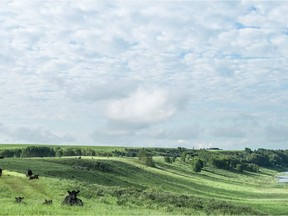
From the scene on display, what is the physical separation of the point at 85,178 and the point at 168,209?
39.0 metres

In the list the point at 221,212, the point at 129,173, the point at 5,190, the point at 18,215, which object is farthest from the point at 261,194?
the point at 18,215

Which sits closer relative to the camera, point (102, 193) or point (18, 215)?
point (18, 215)

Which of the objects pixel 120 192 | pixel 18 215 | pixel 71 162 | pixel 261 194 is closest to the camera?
pixel 18 215

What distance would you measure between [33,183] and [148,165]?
103897mm

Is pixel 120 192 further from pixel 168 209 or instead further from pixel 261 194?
pixel 261 194

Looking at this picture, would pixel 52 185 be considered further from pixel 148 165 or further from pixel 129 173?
pixel 148 165

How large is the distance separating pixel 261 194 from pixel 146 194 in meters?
73.8

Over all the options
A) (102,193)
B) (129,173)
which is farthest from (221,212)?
(129,173)

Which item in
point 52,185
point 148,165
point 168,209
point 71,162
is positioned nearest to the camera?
point 168,209

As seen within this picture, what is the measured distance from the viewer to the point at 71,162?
110250 millimetres

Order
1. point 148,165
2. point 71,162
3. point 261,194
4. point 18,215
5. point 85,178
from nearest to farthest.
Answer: point 18,215 → point 85,178 → point 71,162 → point 261,194 → point 148,165

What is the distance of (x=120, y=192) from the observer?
5234 cm

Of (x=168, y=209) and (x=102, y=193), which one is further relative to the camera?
(x=102, y=193)

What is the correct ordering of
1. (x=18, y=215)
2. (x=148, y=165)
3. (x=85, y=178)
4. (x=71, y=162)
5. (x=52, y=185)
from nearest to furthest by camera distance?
(x=18, y=215) → (x=52, y=185) → (x=85, y=178) → (x=71, y=162) → (x=148, y=165)
